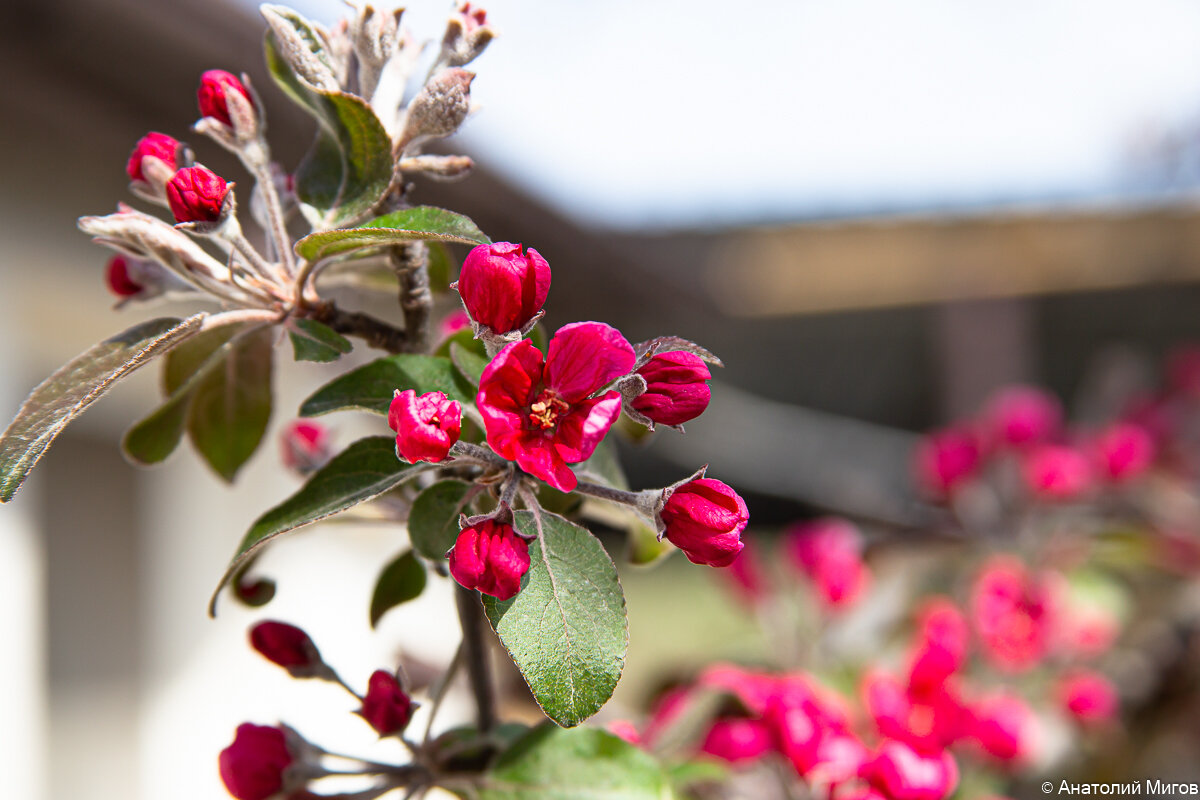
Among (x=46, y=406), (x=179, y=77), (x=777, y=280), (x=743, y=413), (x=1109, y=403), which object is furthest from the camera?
(x=777, y=280)

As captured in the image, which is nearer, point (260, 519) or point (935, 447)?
point (260, 519)

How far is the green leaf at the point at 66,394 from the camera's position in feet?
1.53

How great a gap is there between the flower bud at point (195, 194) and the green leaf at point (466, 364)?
0.15m

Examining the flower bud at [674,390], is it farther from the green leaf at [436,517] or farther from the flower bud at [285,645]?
the flower bud at [285,645]

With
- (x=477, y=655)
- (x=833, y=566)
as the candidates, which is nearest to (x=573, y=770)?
(x=477, y=655)

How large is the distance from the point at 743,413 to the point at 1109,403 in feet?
18.0

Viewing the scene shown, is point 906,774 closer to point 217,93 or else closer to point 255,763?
point 255,763

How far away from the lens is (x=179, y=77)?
2.38 metres

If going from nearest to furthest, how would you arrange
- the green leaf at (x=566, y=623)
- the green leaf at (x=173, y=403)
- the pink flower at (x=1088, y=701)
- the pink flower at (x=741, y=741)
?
the green leaf at (x=566, y=623) → the green leaf at (x=173, y=403) → the pink flower at (x=741, y=741) → the pink flower at (x=1088, y=701)

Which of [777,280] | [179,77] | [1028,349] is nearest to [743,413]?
[777,280]

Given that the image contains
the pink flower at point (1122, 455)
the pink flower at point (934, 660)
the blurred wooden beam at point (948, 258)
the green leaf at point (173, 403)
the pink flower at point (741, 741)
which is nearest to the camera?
the green leaf at point (173, 403)

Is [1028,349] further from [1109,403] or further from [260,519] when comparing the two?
[260,519]

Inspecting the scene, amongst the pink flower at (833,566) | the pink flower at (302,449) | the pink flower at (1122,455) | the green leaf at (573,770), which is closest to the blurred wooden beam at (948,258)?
the pink flower at (1122,455)

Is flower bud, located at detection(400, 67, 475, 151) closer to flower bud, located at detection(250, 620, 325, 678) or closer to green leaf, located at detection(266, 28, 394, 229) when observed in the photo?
green leaf, located at detection(266, 28, 394, 229)
